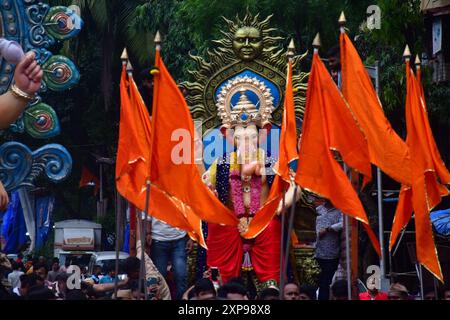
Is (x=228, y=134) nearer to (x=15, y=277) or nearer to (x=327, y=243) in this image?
(x=327, y=243)

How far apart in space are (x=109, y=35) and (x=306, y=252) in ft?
55.0

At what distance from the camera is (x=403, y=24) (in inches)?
784

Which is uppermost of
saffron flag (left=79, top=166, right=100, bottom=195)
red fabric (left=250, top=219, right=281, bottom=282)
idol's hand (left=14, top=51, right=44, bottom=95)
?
saffron flag (left=79, top=166, right=100, bottom=195)

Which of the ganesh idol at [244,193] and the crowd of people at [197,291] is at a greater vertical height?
the ganesh idol at [244,193]

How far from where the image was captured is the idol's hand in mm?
13109

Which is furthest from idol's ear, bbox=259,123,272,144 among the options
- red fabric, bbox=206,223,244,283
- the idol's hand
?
the idol's hand

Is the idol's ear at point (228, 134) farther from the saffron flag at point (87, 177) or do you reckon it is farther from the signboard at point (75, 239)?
the saffron flag at point (87, 177)

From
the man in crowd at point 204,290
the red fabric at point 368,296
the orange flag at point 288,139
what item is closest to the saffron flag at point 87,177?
the red fabric at point 368,296

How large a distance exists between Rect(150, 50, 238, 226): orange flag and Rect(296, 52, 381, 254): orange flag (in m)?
1.40

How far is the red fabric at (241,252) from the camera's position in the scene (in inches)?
601

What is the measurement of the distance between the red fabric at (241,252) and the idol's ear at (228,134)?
3.69 feet

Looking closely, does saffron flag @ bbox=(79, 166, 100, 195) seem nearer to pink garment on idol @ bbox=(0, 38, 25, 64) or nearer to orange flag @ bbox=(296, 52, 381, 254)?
pink garment on idol @ bbox=(0, 38, 25, 64)

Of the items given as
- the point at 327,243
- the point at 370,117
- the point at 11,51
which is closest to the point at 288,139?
the point at 370,117

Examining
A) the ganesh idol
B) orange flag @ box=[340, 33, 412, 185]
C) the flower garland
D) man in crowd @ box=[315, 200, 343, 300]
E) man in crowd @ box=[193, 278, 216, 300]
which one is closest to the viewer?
man in crowd @ box=[193, 278, 216, 300]
